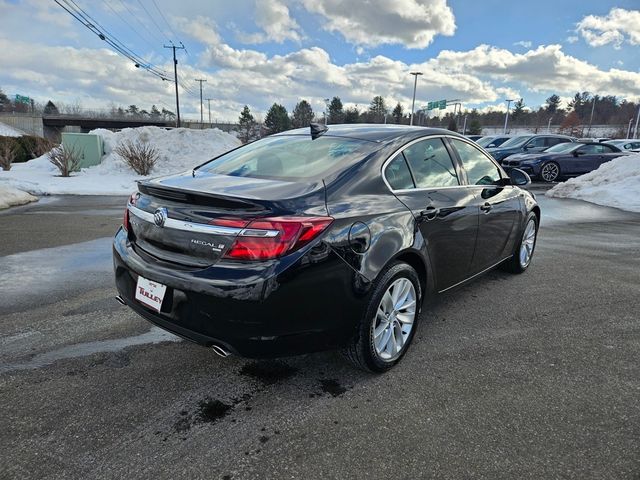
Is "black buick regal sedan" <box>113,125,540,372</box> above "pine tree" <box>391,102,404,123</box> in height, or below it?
below

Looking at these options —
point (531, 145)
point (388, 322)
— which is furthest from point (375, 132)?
point (531, 145)

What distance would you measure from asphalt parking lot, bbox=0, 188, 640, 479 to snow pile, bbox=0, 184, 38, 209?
234 inches

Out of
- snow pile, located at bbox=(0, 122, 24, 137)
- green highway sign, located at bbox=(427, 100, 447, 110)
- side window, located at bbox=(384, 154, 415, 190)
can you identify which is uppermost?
green highway sign, located at bbox=(427, 100, 447, 110)

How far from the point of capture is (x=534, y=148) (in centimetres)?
1734

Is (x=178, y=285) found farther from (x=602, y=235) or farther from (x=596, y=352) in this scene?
(x=602, y=235)

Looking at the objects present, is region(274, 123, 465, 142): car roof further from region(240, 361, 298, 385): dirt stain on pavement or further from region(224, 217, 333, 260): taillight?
region(240, 361, 298, 385): dirt stain on pavement

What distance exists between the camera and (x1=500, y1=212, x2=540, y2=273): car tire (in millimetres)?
4886

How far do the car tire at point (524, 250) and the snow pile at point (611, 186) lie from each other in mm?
7215

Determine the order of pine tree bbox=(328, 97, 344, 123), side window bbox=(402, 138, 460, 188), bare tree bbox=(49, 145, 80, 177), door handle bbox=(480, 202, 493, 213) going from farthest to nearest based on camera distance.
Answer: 1. pine tree bbox=(328, 97, 344, 123)
2. bare tree bbox=(49, 145, 80, 177)
3. door handle bbox=(480, 202, 493, 213)
4. side window bbox=(402, 138, 460, 188)

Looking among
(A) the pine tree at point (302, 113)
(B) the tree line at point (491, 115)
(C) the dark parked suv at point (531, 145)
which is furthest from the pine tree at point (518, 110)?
(C) the dark parked suv at point (531, 145)

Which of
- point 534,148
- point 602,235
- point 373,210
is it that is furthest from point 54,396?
point 534,148

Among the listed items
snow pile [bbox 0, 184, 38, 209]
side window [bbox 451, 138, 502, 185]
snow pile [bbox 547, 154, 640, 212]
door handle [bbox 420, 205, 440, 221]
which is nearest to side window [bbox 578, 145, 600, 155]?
snow pile [bbox 547, 154, 640, 212]

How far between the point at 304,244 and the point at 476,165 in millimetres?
2439

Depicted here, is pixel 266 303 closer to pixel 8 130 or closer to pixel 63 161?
pixel 63 161
